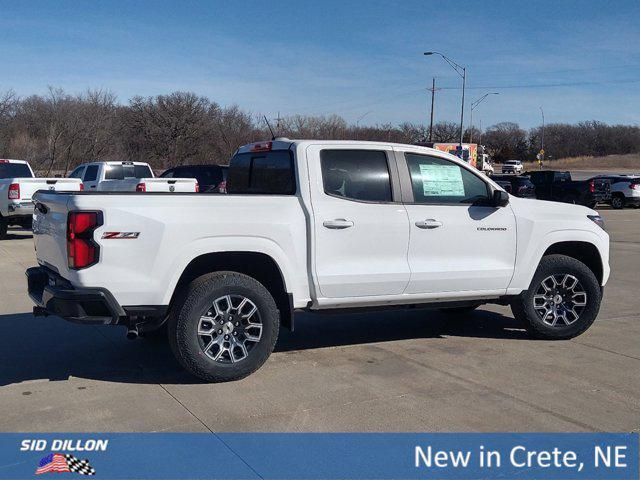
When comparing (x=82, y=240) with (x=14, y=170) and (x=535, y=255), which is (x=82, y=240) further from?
(x=14, y=170)

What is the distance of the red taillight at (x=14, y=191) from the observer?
637 inches

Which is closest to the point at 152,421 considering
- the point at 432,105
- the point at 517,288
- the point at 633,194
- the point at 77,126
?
the point at 517,288

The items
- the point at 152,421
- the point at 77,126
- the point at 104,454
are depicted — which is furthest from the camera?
the point at 77,126

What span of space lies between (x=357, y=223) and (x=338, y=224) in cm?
19

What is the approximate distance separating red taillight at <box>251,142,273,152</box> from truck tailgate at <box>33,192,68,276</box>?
2011mm

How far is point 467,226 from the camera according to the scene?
6625 millimetres

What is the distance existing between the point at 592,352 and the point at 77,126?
1702 inches

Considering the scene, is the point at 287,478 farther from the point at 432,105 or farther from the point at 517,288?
the point at 432,105

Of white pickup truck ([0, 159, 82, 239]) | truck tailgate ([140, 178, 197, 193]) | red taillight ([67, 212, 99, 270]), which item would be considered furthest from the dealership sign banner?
white pickup truck ([0, 159, 82, 239])

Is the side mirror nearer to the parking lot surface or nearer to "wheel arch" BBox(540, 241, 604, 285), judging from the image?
"wheel arch" BBox(540, 241, 604, 285)

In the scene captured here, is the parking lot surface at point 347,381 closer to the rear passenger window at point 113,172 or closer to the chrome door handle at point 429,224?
the chrome door handle at point 429,224

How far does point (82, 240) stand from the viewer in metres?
5.19

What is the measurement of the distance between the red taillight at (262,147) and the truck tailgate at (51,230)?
2011mm

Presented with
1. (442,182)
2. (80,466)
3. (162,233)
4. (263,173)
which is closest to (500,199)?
(442,182)
